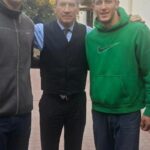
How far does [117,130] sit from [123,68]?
586 millimetres

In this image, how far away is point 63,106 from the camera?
15.8 feet

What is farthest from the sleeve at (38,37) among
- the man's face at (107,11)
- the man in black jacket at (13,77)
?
the man's face at (107,11)

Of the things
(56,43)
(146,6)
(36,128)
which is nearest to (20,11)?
(56,43)

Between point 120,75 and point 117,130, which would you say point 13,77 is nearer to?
point 120,75

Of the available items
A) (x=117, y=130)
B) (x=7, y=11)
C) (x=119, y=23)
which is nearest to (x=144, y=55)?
(x=119, y=23)

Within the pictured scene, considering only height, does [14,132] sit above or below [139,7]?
below

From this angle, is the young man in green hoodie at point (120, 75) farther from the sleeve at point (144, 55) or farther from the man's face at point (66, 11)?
the man's face at point (66, 11)

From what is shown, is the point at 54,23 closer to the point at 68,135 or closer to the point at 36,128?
the point at 68,135

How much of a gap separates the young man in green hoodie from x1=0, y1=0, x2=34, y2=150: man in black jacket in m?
0.67

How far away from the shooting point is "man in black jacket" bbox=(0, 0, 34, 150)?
4004 mm

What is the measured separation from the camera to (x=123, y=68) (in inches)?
167

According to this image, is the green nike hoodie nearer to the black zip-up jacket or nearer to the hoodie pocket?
the hoodie pocket

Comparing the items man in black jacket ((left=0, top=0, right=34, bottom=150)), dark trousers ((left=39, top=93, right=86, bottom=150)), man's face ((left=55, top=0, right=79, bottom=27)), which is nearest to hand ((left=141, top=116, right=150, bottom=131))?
dark trousers ((left=39, top=93, right=86, bottom=150))

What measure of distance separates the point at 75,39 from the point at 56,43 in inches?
7.8
